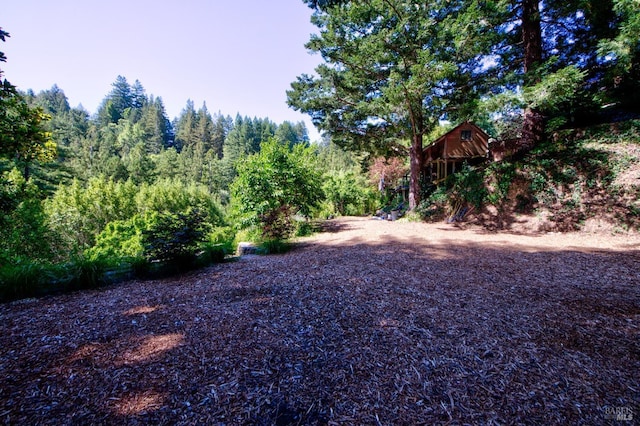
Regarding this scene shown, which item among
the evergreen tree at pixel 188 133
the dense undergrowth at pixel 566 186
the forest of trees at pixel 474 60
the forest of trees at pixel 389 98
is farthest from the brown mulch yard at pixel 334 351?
the evergreen tree at pixel 188 133

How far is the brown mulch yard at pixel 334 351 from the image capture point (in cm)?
154

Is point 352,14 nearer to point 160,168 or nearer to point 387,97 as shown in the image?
point 387,97

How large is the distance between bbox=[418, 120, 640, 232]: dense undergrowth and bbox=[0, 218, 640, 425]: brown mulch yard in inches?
152

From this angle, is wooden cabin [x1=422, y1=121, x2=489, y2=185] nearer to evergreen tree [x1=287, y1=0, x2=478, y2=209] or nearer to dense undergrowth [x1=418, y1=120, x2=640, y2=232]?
evergreen tree [x1=287, y1=0, x2=478, y2=209]

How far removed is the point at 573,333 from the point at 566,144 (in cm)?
924

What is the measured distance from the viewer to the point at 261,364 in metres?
1.94

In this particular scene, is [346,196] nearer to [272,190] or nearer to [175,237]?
[272,190]

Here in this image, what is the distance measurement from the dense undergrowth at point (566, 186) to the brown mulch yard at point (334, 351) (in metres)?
3.86

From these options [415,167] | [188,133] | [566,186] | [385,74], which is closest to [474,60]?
[385,74]

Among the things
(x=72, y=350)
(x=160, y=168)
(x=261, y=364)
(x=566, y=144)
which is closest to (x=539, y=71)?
(x=566, y=144)

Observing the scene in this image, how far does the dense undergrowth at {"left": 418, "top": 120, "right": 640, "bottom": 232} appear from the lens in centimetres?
667

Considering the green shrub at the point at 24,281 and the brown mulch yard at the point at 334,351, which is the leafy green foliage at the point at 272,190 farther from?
the green shrub at the point at 24,281

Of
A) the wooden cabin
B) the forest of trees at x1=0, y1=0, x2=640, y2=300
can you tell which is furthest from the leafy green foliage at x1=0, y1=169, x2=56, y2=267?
the wooden cabin

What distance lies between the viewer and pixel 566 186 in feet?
24.8
